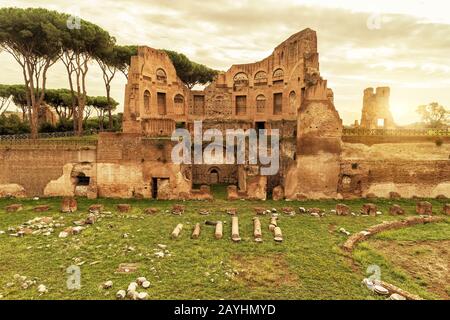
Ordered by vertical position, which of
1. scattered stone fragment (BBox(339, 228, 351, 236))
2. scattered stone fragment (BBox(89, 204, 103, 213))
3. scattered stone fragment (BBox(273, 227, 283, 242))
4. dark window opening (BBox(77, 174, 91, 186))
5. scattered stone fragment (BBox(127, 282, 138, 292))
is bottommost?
scattered stone fragment (BBox(127, 282, 138, 292))

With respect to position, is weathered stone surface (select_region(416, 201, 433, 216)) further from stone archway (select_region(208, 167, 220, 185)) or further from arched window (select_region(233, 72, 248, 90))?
arched window (select_region(233, 72, 248, 90))

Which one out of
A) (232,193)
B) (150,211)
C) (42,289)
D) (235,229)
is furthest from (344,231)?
(42,289)

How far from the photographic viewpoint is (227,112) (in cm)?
2991

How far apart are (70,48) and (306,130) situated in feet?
65.6

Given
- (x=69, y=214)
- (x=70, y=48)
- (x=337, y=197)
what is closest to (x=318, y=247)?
(x=337, y=197)

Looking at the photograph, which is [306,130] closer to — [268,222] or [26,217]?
[268,222]

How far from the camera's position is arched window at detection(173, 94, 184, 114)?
95.2 feet

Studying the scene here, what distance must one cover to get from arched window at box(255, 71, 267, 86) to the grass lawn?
19442 millimetres

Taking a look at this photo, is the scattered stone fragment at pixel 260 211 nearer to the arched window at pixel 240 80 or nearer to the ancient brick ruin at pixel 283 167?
the ancient brick ruin at pixel 283 167

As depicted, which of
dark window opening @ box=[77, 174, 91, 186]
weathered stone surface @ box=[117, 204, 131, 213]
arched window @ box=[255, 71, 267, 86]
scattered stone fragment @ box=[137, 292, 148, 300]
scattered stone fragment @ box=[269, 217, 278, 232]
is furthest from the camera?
arched window @ box=[255, 71, 267, 86]

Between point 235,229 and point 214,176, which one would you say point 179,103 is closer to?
point 214,176

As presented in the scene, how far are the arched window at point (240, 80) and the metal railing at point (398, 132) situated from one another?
1493 centimetres

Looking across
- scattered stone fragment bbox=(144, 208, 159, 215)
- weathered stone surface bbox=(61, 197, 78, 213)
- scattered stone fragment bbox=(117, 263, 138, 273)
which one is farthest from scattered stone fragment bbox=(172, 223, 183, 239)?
weathered stone surface bbox=(61, 197, 78, 213)
